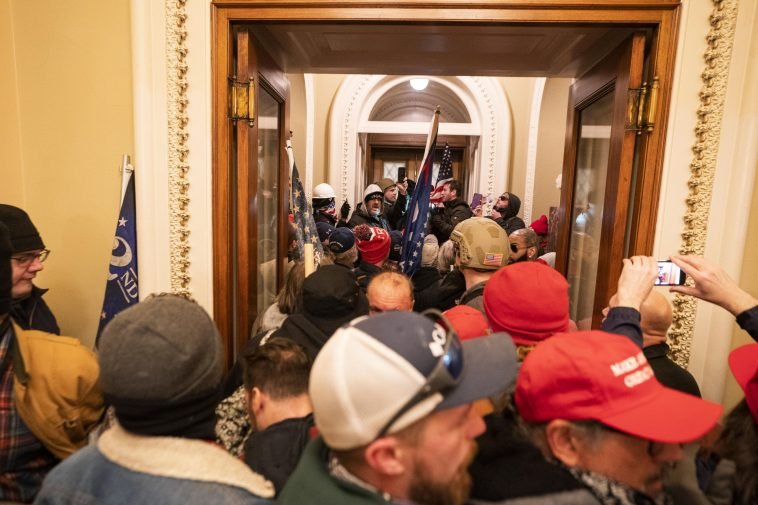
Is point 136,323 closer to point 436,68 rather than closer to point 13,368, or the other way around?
point 13,368

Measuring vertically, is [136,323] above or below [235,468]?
above

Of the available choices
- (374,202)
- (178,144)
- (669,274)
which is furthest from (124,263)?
(374,202)

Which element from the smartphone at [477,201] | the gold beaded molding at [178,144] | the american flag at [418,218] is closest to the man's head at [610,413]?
the gold beaded molding at [178,144]

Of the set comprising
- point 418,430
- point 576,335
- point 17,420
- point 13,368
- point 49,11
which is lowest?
point 17,420

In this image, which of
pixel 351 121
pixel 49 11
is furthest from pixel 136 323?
pixel 351 121

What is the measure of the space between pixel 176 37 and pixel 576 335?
63.3 inches

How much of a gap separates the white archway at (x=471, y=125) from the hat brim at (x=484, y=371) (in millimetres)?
5606

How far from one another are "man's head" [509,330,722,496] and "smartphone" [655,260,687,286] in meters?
0.57

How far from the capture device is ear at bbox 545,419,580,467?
82cm

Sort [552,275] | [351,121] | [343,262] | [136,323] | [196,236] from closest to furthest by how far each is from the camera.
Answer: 1. [136,323]
2. [552,275]
3. [196,236]
4. [343,262]
5. [351,121]

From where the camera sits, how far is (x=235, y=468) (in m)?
0.86

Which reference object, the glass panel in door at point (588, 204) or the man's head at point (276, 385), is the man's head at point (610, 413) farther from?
the glass panel in door at point (588, 204)

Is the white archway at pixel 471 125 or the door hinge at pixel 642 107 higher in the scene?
the white archway at pixel 471 125

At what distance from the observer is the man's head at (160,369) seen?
81 cm
